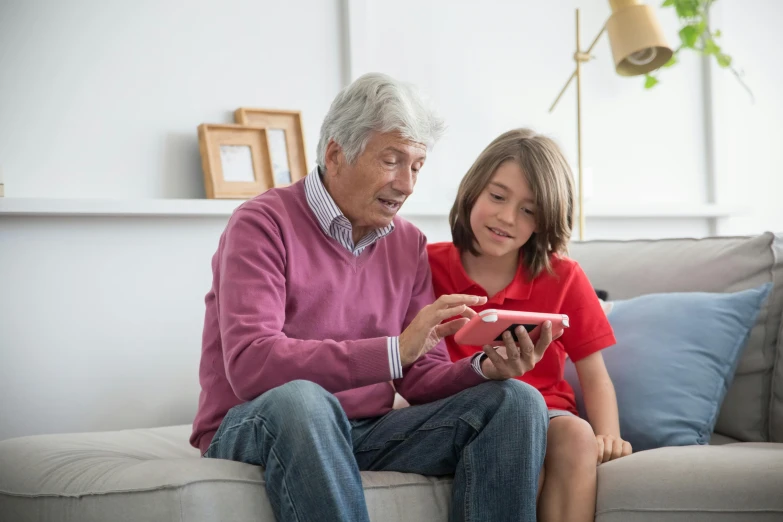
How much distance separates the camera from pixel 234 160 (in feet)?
8.63

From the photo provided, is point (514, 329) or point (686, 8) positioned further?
point (686, 8)

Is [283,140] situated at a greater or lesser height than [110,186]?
greater

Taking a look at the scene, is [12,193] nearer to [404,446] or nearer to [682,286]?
[404,446]

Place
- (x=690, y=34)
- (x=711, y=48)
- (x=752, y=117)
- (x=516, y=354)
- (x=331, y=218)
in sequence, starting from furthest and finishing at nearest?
(x=752, y=117) → (x=711, y=48) → (x=690, y=34) → (x=331, y=218) → (x=516, y=354)

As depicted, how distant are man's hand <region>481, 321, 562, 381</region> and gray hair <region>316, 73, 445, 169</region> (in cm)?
44

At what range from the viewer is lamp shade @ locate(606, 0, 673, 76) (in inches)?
110

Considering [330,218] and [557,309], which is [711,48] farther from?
[330,218]

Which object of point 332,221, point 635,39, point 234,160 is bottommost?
point 332,221

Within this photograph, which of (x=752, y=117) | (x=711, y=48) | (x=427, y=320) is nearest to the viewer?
(x=427, y=320)

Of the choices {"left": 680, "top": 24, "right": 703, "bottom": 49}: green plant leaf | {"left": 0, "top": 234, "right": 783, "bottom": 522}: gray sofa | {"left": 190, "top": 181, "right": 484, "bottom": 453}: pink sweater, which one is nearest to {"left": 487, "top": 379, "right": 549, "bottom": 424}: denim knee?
{"left": 190, "top": 181, "right": 484, "bottom": 453}: pink sweater

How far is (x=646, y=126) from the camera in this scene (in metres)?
3.66

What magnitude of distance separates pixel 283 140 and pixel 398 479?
1.54m

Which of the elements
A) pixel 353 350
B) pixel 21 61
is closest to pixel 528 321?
pixel 353 350

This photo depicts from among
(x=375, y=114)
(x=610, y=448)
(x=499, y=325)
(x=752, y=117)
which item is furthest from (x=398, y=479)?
(x=752, y=117)
